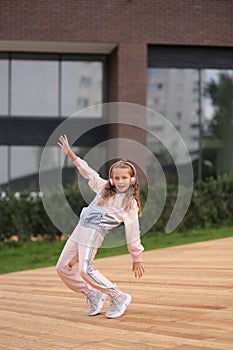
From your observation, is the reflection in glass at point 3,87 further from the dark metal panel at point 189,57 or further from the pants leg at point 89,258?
the pants leg at point 89,258

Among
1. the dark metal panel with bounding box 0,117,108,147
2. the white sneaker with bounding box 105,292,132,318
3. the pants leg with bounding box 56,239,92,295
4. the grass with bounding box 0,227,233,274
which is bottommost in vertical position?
the grass with bounding box 0,227,233,274

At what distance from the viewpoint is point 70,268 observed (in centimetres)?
717

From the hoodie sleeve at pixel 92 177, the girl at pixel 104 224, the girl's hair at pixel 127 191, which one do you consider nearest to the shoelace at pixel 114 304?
the girl at pixel 104 224

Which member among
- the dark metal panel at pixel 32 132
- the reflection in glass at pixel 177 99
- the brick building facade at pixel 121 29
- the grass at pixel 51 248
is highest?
the brick building facade at pixel 121 29

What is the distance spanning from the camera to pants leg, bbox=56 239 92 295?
23.3ft

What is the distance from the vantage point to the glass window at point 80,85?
23.7m

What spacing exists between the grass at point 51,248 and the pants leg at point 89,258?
280 inches

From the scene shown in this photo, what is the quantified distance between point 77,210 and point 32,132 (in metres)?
6.00

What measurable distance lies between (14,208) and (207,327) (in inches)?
448

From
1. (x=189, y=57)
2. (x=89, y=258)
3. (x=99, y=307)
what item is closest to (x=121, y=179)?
(x=89, y=258)

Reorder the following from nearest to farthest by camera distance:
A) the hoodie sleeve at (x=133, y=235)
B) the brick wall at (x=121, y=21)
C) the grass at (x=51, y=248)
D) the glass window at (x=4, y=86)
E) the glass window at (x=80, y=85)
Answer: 1. the hoodie sleeve at (x=133, y=235)
2. the grass at (x=51, y=248)
3. the brick wall at (x=121, y=21)
4. the glass window at (x=4, y=86)
5. the glass window at (x=80, y=85)

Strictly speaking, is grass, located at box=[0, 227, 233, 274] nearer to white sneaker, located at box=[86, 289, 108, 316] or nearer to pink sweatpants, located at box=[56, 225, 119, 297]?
white sneaker, located at box=[86, 289, 108, 316]

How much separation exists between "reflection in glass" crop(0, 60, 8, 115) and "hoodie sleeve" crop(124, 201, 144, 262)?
55.2ft

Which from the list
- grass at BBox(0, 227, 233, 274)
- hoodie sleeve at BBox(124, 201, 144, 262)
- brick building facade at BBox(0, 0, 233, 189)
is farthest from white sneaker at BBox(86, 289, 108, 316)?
brick building facade at BBox(0, 0, 233, 189)
